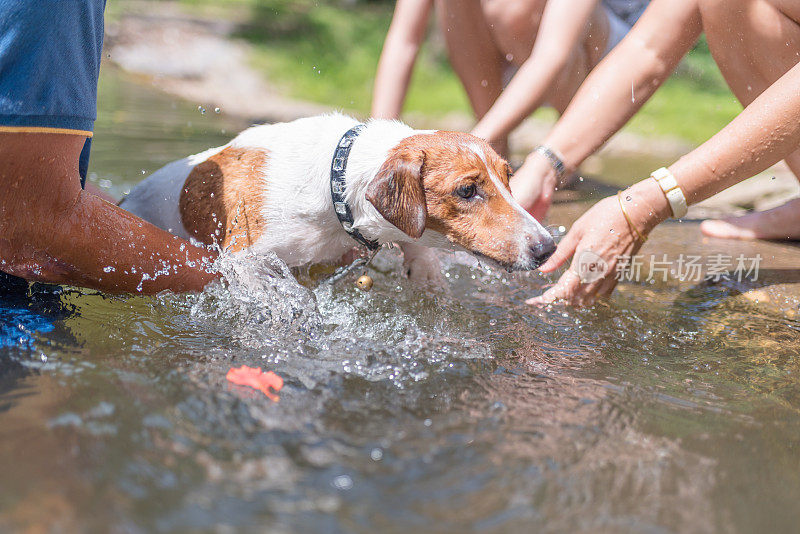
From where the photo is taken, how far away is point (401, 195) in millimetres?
2633

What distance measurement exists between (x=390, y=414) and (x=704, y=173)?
5.55 ft

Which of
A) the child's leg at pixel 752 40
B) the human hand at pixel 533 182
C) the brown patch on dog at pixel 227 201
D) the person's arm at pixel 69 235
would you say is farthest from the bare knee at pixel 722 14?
the person's arm at pixel 69 235

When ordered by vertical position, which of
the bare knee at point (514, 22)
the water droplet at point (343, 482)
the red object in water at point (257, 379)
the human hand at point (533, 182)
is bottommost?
the red object in water at point (257, 379)

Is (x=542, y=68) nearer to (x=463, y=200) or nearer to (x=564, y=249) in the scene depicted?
(x=564, y=249)

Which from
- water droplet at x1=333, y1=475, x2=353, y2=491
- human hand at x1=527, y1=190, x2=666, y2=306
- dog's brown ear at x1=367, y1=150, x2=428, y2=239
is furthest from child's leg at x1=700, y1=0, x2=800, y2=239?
water droplet at x1=333, y1=475, x2=353, y2=491

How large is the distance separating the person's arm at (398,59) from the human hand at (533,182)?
108 centimetres

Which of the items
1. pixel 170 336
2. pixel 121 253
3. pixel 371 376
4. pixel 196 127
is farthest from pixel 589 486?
pixel 196 127

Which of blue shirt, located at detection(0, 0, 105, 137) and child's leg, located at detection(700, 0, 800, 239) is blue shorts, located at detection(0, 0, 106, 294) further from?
child's leg, located at detection(700, 0, 800, 239)

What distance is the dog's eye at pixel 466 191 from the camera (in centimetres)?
276

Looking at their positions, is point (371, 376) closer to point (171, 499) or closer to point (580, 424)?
point (580, 424)

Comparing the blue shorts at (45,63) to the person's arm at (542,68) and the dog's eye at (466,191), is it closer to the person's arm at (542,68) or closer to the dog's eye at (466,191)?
the dog's eye at (466,191)

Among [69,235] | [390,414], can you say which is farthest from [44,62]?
[390,414]

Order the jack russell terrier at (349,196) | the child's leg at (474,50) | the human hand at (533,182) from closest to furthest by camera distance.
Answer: the jack russell terrier at (349,196), the human hand at (533,182), the child's leg at (474,50)

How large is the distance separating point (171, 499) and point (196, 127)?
5324mm
